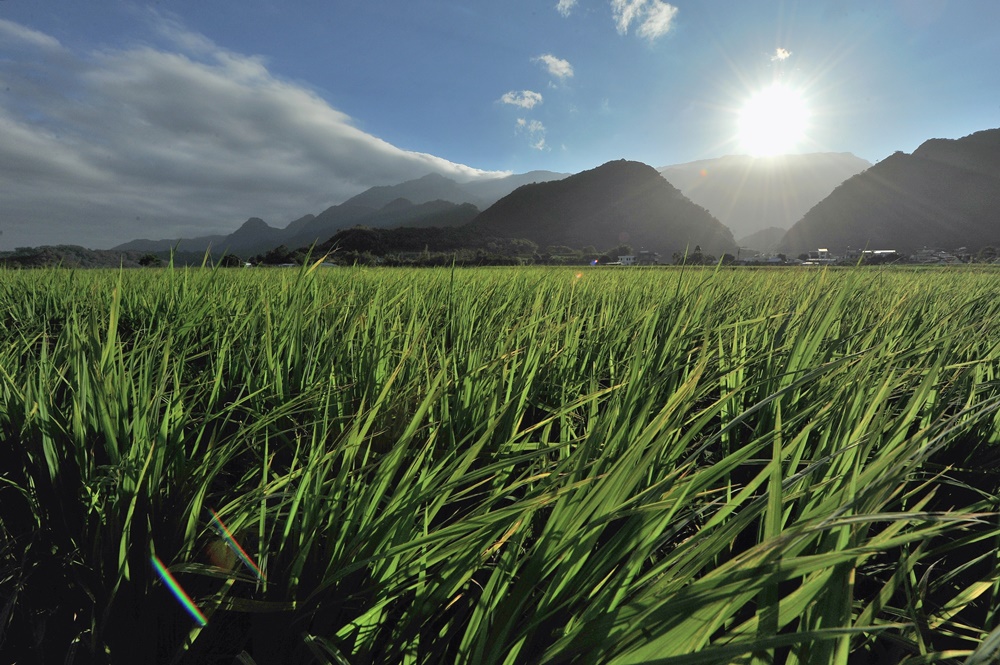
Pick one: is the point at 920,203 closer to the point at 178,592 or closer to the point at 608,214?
the point at 608,214

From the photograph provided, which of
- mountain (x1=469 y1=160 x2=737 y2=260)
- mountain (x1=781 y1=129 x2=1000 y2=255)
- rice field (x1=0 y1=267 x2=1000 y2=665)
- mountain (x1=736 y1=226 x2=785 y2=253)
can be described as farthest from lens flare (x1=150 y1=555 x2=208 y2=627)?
mountain (x1=736 y1=226 x2=785 y2=253)

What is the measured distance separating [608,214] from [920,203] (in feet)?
169

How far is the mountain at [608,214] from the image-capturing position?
7969 centimetres

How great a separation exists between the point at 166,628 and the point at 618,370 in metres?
1.05

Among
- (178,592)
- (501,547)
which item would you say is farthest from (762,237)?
(178,592)

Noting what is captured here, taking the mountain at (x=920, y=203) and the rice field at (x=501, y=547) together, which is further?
the mountain at (x=920, y=203)

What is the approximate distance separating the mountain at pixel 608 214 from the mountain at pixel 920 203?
733 inches

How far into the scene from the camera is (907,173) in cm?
7694

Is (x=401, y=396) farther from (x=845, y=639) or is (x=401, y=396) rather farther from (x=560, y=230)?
(x=560, y=230)

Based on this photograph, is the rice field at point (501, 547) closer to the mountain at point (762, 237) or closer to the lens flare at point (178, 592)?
the lens flare at point (178, 592)

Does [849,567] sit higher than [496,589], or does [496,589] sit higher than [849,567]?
[849,567]

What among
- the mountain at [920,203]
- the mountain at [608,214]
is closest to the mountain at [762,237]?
the mountain at [608,214]

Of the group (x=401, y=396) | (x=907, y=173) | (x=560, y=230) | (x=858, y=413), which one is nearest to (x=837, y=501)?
(x=858, y=413)

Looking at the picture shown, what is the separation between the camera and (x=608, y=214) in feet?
275
